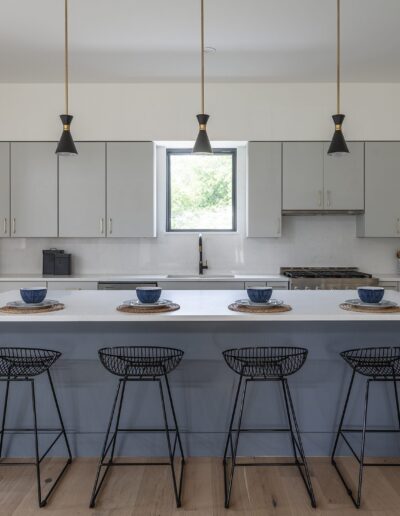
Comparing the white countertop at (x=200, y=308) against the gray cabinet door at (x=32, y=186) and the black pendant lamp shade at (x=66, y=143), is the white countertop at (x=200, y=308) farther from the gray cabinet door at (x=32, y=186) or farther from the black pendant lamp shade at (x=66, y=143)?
the gray cabinet door at (x=32, y=186)

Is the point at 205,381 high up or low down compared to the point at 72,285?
down

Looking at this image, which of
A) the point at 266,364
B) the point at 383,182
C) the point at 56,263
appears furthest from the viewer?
→ the point at 56,263

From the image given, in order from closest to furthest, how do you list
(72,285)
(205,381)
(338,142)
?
(205,381), (338,142), (72,285)

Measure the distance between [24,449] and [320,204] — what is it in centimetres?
331

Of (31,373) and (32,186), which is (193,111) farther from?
(31,373)

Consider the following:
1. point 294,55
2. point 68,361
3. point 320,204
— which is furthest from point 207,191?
point 68,361

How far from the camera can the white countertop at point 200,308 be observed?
2.09m

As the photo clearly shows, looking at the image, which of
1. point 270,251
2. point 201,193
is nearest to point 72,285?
point 201,193

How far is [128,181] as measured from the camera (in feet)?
14.7

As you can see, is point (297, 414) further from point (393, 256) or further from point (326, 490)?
point (393, 256)

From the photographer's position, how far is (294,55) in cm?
386

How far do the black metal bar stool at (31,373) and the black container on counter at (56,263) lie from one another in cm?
215

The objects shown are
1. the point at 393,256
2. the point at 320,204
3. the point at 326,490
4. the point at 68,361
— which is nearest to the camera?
the point at 326,490

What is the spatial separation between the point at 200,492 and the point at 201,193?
129 inches
